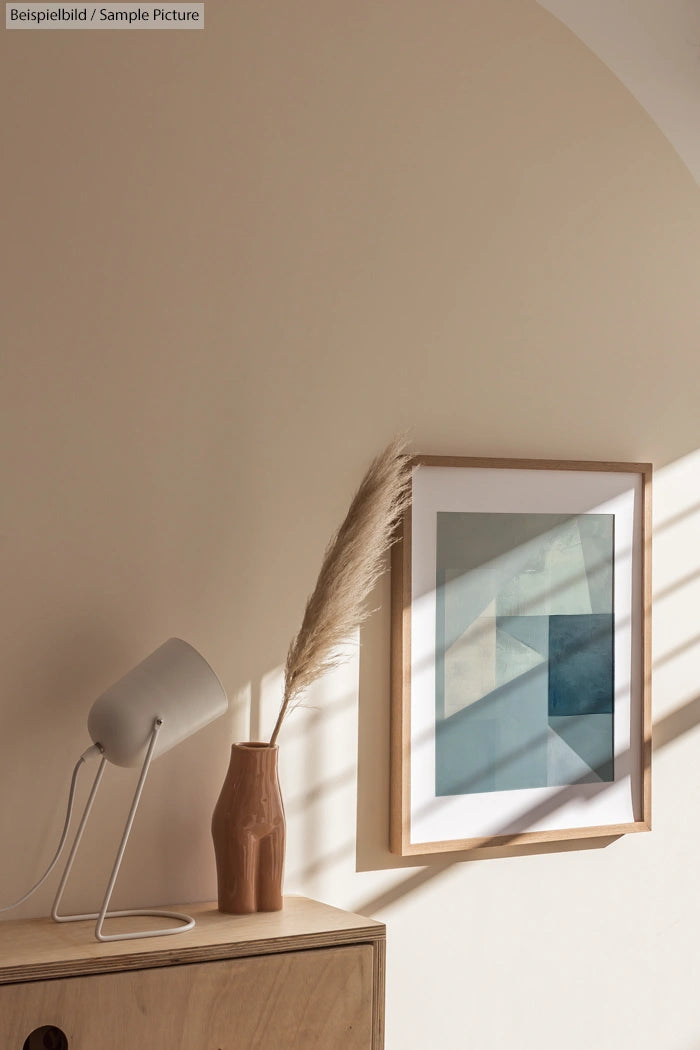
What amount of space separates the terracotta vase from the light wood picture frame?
29 centimetres

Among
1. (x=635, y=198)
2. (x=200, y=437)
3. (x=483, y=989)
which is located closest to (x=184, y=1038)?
(x=483, y=989)

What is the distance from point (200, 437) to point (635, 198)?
3.35ft

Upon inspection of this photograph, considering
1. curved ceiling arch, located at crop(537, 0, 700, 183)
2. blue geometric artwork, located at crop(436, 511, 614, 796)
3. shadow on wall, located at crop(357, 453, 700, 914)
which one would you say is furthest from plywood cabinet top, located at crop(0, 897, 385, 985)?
curved ceiling arch, located at crop(537, 0, 700, 183)

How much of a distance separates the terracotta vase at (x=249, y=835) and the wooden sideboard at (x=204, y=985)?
3 centimetres

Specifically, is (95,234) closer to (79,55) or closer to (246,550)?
(79,55)

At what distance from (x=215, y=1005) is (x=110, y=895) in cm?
22

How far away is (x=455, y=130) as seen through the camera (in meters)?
1.99

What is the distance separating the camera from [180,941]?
5.00ft

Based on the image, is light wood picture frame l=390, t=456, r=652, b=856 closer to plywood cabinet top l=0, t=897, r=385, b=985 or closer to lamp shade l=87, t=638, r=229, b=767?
plywood cabinet top l=0, t=897, r=385, b=985

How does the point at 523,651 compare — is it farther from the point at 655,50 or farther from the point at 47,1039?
the point at 655,50

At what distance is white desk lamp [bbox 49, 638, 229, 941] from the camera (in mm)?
1549

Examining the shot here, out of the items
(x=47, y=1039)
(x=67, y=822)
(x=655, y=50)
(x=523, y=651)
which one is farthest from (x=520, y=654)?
(x=655, y=50)

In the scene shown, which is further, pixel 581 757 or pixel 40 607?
pixel 581 757

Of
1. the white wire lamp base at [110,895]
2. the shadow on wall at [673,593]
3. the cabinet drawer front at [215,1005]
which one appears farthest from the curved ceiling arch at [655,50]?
the cabinet drawer front at [215,1005]
